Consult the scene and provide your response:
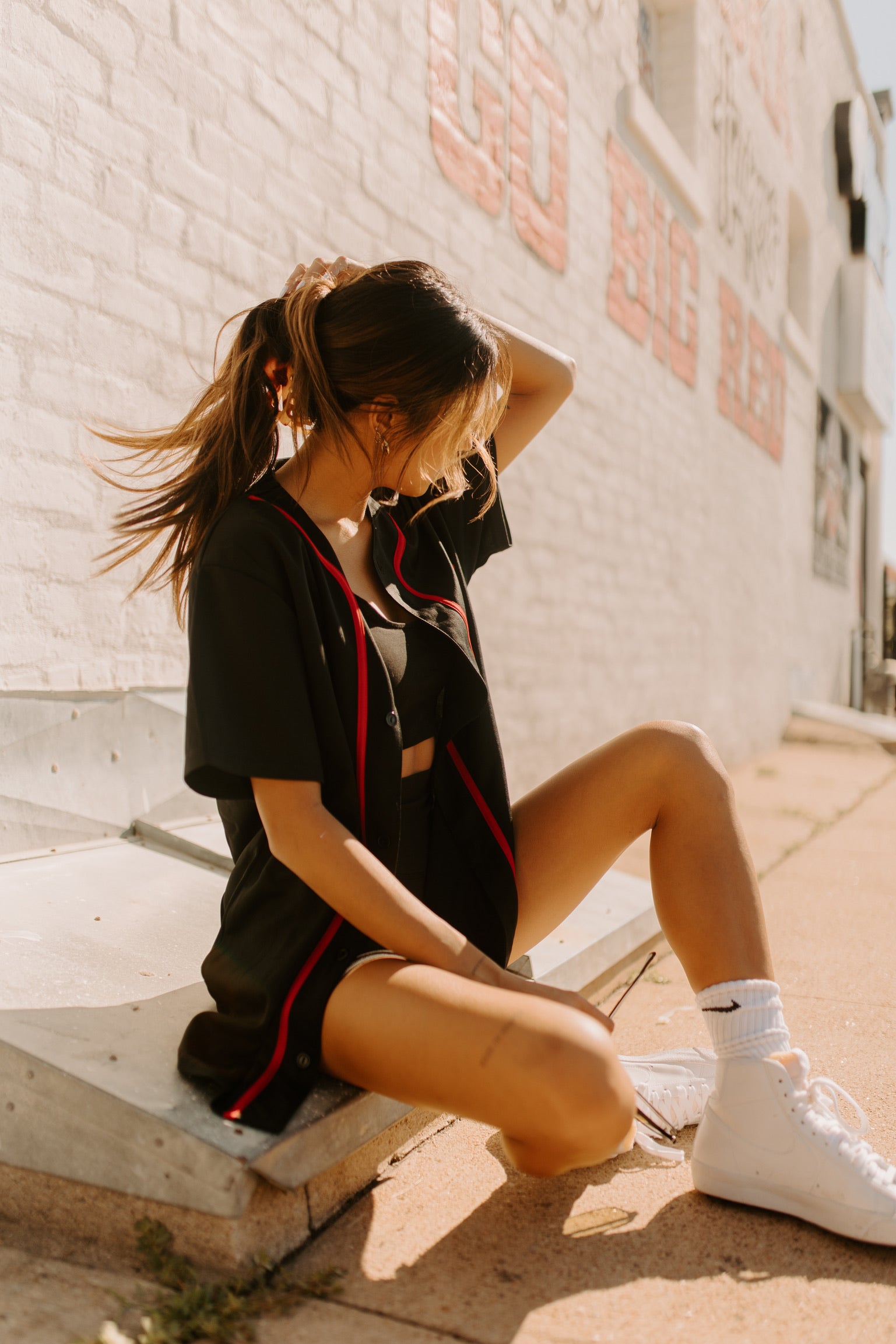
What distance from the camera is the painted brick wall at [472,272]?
245 cm

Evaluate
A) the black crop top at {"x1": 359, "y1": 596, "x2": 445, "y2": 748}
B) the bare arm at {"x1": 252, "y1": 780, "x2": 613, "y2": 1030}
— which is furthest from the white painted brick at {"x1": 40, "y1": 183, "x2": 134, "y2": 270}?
the bare arm at {"x1": 252, "y1": 780, "x2": 613, "y2": 1030}

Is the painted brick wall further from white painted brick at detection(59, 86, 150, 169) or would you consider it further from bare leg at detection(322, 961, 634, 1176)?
bare leg at detection(322, 961, 634, 1176)

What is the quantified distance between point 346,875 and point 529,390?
50.1 inches

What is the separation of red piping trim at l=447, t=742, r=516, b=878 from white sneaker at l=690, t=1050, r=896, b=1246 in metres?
0.48

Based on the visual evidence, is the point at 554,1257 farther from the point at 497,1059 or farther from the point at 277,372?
the point at 277,372

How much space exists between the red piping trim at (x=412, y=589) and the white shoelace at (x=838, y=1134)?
2.98ft

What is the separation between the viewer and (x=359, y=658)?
1585mm

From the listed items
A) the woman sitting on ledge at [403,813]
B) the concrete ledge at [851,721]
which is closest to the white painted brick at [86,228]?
the woman sitting on ledge at [403,813]

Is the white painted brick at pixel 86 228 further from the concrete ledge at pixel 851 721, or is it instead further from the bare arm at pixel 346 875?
the concrete ledge at pixel 851 721

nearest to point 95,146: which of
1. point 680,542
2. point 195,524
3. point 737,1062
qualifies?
point 195,524

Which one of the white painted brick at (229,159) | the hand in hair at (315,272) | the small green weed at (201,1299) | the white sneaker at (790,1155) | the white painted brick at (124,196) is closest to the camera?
the small green weed at (201,1299)

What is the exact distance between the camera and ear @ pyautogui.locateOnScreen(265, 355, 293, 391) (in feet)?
5.58

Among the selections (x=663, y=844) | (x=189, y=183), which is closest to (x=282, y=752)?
(x=663, y=844)

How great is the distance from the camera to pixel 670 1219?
63.6 inches
